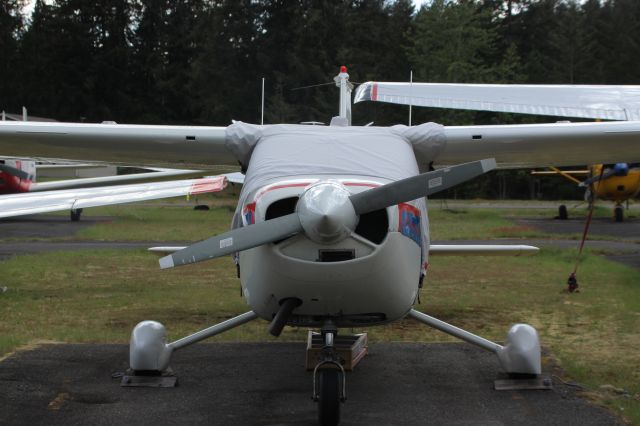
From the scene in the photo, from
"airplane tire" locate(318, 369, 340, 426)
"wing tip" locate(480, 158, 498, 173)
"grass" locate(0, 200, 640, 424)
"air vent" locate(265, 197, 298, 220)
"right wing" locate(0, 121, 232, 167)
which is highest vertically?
"right wing" locate(0, 121, 232, 167)

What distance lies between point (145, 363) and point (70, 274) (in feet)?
24.4

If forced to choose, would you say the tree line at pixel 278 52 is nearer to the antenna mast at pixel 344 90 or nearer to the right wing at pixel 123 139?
the antenna mast at pixel 344 90

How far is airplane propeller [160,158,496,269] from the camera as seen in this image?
15.6 feet

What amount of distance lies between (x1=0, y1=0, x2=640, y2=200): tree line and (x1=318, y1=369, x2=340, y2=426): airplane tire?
→ 1466 inches

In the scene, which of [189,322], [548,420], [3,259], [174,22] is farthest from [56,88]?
[548,420]

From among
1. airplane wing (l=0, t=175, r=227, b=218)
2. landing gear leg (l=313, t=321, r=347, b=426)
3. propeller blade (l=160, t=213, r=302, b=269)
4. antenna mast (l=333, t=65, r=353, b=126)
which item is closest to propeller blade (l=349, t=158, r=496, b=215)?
propeller blade (l=160, t=213, r=302, b=269)

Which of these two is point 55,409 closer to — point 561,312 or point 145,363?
point 145,363

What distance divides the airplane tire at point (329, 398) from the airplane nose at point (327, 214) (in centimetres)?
93

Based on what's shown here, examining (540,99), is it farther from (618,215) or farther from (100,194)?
(618,215)

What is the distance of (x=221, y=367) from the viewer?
7227 mm

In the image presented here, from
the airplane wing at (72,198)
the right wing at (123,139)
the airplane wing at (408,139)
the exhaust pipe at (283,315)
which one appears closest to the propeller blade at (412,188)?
the exhaust pipe at (283,315)

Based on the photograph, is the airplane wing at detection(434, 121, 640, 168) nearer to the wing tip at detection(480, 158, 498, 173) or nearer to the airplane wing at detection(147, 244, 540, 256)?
the airplane wing at detection(147, 244, 540, 256)

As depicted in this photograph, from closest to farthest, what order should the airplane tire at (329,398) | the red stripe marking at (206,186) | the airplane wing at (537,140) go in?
1. the airplane tire at (329,398)
2. the airplane wing at (537,140)
3. the red stripe marking at (206,186)

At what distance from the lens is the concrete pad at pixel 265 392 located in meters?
5.64
